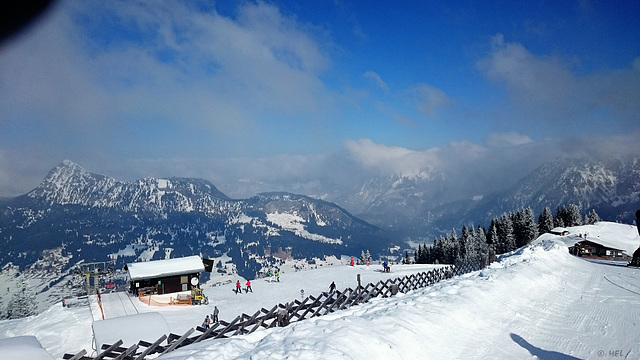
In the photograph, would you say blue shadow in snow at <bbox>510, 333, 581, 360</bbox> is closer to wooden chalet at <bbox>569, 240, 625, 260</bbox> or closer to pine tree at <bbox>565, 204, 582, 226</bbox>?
wooden chalet at <bbox>569, 240, 625, 260</bbox>

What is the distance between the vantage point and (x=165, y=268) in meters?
42.9

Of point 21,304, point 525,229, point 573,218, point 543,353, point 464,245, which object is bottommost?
point 21,304

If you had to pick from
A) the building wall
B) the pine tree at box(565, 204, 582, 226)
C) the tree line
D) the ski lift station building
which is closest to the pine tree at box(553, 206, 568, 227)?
the tree line

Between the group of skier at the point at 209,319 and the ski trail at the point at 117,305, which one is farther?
the ski trail at the point at 117,305

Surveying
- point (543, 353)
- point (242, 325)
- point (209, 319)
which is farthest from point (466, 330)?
point (209, 319)

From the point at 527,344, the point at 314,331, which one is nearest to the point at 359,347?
the point at 314,331

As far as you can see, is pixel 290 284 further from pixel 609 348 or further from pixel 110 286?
pixel 609 348

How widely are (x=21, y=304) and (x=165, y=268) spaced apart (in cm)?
4651

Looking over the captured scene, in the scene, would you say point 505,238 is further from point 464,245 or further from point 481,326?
point 481,326

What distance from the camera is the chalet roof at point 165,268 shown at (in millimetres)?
41266

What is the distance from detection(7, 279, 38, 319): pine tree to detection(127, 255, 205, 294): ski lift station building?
137ft

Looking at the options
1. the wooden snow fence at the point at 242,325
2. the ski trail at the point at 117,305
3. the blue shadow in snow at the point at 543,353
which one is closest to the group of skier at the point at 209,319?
the ski trail at the point at 117,305

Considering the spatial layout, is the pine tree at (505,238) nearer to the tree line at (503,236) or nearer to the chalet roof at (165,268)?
the tree line at (503,236)

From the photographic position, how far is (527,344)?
8.36 metres
